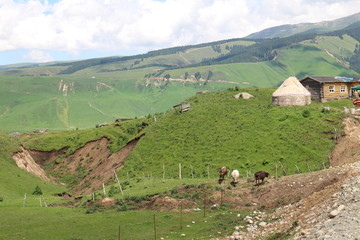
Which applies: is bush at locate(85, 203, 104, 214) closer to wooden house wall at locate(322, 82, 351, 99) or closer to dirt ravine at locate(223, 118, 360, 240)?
dirt ravine at locate(223, 118, 360, 240)

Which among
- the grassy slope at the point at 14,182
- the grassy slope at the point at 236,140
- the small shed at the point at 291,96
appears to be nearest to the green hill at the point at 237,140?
the grassy slope at the point at 236,140

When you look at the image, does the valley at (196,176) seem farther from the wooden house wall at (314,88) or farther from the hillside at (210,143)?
the wooden house wall at (314,88)

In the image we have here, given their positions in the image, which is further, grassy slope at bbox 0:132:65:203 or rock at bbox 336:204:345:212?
grassy slope at bbox 0:132:65:203

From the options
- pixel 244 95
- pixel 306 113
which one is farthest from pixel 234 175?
pixel 244 95

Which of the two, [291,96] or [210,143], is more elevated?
[291,96]

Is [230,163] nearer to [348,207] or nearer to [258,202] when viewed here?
[258,202]

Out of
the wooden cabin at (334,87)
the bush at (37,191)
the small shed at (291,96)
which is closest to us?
the bush at (37,191)

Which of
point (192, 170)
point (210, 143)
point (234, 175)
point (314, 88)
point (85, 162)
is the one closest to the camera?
point (234, 175)

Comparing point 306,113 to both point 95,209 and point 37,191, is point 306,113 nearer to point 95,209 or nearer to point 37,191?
point 95,209

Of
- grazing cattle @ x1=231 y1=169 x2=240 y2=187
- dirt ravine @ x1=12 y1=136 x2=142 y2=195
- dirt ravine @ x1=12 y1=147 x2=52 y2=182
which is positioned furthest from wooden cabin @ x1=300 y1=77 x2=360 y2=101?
dirt ravine @ x1=12 y1=147 x2=52 y2=182

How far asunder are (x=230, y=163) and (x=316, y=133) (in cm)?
1577

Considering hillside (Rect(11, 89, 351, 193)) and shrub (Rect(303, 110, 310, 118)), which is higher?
shrub (Rect(303, 110, 310, 118))

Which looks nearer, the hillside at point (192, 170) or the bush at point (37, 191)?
the hillside at point (192, 170)

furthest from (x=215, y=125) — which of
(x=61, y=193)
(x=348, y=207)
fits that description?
(x=348, y=207)
